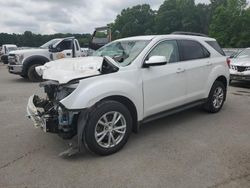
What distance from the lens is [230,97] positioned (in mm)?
8422

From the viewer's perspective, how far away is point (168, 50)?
17.6 ft

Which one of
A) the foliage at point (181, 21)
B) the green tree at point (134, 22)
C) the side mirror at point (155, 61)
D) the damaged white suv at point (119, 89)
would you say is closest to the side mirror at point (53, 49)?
the damaged white suv at point (119, 89)

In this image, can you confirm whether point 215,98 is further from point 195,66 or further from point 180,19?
point 180,19

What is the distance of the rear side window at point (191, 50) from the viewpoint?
5.60 metres

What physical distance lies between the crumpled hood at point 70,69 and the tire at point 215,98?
2699 mm

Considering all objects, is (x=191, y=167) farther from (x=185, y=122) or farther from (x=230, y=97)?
(x=230, y=97)

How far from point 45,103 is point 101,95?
1127mm

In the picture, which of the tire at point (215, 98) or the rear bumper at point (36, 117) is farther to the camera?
the tire at point (215, 98)

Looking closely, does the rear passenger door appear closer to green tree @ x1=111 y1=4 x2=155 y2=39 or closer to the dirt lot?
the dirt lot

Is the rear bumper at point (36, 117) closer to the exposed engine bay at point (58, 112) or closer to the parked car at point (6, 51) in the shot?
the exposed engine bay at point (58, 112)

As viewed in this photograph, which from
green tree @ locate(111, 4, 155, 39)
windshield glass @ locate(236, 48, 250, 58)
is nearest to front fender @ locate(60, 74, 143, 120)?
windshield glass @ locate(236, 48, 250, 58)

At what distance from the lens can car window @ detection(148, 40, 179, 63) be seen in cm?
511

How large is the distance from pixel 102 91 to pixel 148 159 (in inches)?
→ 45.5

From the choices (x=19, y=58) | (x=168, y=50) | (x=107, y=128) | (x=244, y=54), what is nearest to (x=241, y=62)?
(x=244, y=54)
